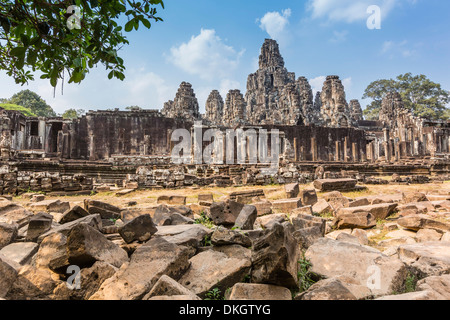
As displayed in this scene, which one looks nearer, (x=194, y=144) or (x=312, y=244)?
(x=312, y=244)

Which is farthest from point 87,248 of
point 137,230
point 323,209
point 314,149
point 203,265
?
point 314,149

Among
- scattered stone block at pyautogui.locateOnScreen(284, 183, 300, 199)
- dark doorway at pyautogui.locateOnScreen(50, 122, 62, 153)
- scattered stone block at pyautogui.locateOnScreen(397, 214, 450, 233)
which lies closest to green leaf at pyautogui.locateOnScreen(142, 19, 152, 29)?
scattered stone block at pyautogui.locateOnScreen(397, 214, 450, 233)

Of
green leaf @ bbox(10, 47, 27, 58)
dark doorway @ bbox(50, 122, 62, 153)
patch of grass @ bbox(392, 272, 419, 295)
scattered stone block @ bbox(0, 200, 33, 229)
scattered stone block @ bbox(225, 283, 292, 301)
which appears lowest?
patch of grass @ bbox(392, 272, 419, 295)

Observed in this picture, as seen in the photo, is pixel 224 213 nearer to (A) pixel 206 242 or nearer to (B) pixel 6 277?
(A) pixel 206 242

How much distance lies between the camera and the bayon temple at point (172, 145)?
1112 centimetres

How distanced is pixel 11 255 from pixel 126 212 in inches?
80.5

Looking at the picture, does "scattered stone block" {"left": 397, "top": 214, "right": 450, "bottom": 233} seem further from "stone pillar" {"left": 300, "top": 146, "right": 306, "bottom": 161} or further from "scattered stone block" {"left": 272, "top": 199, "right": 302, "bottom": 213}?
"stone pillar" {"left": 300, "top": 146, "right": 306, "bottom": 161}

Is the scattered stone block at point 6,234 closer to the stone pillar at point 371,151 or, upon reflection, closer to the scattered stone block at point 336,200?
the scattered stone block at point 336,200

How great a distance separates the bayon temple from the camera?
11117 millimetres

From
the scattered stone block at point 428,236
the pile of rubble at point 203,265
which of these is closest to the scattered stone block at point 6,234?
the pile of rubble at point 203,265

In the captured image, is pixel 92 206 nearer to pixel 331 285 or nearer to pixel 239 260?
pixel 239 260

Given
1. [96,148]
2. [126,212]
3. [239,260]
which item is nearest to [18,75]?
[126,212]

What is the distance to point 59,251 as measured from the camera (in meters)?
2.46
